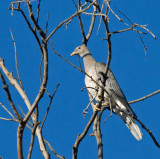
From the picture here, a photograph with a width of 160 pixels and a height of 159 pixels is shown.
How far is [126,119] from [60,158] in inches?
98.7

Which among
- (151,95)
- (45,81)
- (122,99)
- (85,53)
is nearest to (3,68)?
(45,81)

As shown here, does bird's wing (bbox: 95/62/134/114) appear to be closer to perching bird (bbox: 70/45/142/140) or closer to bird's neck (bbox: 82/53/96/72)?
perching bird (bbox: 70/45/142/140)

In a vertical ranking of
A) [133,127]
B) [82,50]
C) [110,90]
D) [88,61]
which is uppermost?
[82,50]

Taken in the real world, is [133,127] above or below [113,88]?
below

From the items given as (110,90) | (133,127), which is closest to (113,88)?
(110,90)

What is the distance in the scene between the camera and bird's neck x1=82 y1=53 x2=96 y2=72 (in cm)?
725

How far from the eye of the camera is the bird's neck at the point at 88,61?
7.25 m

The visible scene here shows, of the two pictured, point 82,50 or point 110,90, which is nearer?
point 110,90

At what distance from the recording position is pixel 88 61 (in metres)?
7.48

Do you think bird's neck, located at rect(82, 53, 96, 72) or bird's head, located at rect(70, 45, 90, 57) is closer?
bird's neck, located at rect(82, 53, 96, 72)

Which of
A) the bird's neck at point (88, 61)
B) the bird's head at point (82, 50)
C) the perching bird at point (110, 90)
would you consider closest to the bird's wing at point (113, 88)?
the perching bird at point (110, 90)

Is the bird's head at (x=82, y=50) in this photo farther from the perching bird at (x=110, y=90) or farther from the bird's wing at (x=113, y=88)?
the bird's wing at (x=113, y=88)

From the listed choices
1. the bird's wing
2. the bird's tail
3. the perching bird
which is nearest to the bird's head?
the perching bird

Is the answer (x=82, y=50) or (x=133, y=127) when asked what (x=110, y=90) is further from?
(x=82, y=50)
